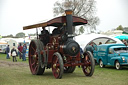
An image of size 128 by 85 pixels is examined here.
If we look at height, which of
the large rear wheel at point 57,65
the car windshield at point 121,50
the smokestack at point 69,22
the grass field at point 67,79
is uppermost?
the smokestack at point 69,22

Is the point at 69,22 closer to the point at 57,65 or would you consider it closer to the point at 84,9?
the point at 57,65

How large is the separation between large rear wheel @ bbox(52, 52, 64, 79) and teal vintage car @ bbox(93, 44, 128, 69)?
15.9ft

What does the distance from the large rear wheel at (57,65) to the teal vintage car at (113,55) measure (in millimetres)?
4843

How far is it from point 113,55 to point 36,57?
4.90 m

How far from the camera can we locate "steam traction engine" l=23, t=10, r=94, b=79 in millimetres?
10959

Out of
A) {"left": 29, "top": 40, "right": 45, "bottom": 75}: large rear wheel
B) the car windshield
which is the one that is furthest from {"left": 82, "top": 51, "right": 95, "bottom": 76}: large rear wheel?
the car windshield

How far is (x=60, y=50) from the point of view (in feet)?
37.0

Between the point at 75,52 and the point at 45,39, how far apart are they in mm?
1946

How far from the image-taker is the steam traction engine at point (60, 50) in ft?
36.0

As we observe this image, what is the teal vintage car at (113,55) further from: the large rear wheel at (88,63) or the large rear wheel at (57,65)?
the large rear wheel at (57,65)

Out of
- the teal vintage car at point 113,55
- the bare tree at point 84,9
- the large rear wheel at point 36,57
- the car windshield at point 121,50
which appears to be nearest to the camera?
the large rear wheel at point 36,57

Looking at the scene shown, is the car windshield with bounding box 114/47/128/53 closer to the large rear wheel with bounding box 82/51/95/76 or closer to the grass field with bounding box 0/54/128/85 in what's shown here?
the grass field with bounding box 0/54/128/85

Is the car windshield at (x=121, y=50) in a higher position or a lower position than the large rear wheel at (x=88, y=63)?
higher

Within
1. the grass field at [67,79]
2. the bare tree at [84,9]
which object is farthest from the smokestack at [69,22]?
the bare tree at [84,9]
